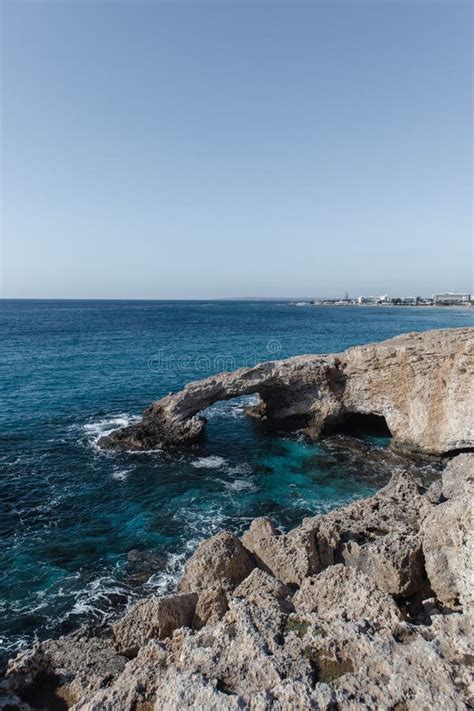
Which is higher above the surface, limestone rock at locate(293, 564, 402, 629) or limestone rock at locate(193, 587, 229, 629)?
limestone rock at locate(293, 564, 402, 629)

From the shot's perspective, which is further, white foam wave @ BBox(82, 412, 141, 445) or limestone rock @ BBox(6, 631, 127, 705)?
white foam wave @ BBox(82, 412, 141, 445)

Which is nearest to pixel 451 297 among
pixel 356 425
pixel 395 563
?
pixel 356 425

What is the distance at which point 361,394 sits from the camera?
26.1 metres

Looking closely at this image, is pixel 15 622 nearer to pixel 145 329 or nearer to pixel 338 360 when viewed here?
pixel 338 360

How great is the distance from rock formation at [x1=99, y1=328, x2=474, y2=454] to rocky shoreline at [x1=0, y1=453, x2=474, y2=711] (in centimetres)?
1191

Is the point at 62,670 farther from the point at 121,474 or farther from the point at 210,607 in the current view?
the point at 121,474

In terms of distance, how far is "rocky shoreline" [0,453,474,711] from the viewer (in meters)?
6.13

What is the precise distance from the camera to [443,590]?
9.81 meters

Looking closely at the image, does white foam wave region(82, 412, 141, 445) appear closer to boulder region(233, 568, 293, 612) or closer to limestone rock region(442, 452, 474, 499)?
boulder region(233, 568, 293, 612)

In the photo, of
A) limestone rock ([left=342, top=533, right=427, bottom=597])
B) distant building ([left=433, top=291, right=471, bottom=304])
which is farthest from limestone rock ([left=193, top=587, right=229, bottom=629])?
distant building ([left=433, top=291, right=471, bottom=304])

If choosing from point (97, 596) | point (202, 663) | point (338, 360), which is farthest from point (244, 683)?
point (338, 360)

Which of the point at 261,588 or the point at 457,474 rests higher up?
the point at 457,474

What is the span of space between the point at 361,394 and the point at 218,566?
17130mm

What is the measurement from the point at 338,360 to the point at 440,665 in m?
20.8
